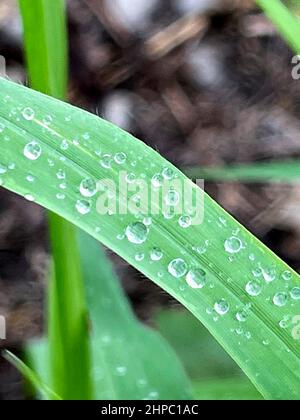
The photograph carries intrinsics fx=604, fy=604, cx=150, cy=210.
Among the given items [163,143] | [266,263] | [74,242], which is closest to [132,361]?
[74,242]

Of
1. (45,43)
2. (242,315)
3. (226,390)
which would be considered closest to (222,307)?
(242,315)

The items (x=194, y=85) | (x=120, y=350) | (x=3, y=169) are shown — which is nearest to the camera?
(x=3, y=169)

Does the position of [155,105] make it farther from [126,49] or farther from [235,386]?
[235,386]

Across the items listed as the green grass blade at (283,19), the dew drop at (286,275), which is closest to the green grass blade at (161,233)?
the dew drop at (286,275)

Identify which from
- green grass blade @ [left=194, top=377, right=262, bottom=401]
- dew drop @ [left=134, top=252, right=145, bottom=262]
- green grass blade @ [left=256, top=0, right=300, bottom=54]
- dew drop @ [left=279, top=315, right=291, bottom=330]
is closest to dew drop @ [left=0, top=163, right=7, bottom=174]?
dew drop @ [left=134, top=252, right=145, bottom=262]

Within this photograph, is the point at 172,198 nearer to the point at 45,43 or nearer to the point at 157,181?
the point at 157,181

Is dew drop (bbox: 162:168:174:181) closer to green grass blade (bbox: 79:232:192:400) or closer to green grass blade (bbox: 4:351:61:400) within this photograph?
green grass blade (bbox: 4:351:61:400)
